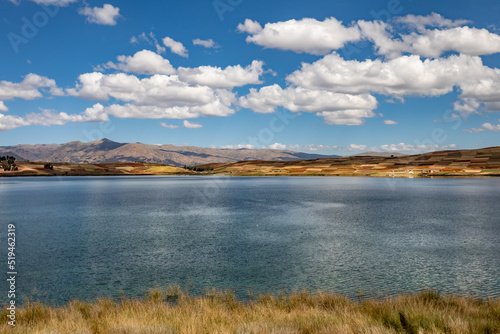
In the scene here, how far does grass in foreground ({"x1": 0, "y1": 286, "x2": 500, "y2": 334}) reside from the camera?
42.4 ft

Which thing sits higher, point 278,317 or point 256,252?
point 278,317

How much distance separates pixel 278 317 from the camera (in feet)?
49.0

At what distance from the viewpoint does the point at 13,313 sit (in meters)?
16.0

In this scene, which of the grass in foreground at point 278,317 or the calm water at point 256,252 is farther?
the calm water at point 256,252

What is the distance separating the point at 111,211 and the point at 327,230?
40711 millimetres

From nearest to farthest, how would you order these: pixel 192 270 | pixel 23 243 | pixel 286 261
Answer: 1. pixel 192 270
2. pixel 286 261
3. pixel 23 243

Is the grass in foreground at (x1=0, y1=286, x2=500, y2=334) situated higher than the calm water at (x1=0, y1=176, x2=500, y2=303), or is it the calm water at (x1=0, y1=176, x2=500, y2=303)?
the grass in foreground at (x1=0, y1=286, x2=500, y2=334)

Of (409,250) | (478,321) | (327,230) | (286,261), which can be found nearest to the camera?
(478,321)

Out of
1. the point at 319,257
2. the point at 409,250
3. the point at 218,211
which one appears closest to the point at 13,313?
the point at 319,257

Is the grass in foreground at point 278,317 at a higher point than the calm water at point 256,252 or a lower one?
higher

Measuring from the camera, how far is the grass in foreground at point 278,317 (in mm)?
12938

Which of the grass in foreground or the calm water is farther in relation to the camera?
the calm water

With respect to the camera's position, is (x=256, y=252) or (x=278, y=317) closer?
(x=278, y=317)

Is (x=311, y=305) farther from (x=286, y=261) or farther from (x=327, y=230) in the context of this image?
(x=327, y=230)
